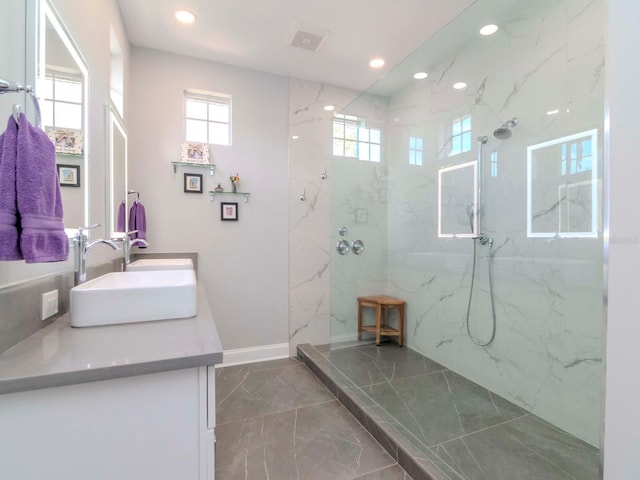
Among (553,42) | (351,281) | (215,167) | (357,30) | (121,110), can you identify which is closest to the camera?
(553,42)

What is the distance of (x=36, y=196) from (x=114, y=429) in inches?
26.4

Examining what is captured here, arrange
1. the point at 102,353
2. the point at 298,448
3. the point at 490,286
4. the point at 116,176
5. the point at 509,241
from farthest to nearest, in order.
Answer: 1. the point at 490,286
2. the point at 509,241
3. the point at 116,176
4. the point at 298,448
5. the point at 102,353

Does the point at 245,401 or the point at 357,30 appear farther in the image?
the point at 357,30

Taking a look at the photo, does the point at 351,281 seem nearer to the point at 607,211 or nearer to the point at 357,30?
the point at 357,30

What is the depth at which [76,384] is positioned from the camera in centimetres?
75

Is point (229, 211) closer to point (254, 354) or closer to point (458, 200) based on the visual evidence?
point (254, 354)

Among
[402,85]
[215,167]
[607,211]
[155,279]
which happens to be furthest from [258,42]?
[607,211]

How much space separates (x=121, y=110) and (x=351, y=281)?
2.42m

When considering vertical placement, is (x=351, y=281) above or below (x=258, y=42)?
below

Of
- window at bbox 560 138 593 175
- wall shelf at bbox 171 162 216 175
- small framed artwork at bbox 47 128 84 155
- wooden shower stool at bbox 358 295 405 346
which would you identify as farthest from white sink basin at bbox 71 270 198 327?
window at bbox 560 138 593 175

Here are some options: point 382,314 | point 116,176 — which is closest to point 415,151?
point 382,314

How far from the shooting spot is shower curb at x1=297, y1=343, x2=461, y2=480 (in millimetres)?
1438

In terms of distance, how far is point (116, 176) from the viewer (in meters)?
1.99

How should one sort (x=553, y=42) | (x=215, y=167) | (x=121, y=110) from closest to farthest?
1. (x=553, y=42)
2. (x=121, y=110)
3. (x=215, y=167)
